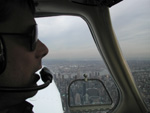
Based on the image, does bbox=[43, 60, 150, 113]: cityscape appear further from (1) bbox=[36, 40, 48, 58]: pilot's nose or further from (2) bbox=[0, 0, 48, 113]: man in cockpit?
(2) bbox=[0, 0, 48, 113]: man in cockpit

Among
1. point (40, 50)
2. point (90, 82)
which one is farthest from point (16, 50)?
point (90, 82)

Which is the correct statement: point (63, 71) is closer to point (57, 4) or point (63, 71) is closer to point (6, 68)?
point (57, 4)

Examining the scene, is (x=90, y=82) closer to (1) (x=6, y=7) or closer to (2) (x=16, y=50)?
(2) (x=16, y=50)

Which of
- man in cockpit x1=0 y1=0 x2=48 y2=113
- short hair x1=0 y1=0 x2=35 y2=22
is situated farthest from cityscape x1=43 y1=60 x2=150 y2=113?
short hair x1=0 y1=0 x2=35 y2=22

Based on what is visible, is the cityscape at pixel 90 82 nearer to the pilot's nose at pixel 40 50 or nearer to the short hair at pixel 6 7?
the pilot's nose at pixel 40 50

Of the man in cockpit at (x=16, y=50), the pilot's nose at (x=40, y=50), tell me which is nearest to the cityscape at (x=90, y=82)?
the pilot's nose at (x=40, y=50)
